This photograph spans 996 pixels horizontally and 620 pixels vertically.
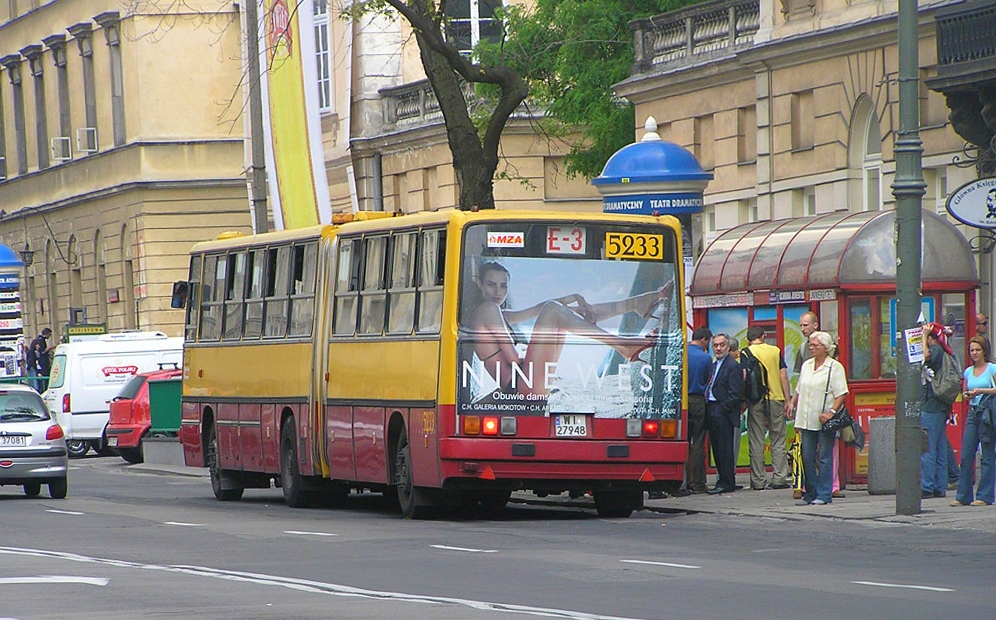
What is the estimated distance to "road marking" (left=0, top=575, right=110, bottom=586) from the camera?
49.3 feet

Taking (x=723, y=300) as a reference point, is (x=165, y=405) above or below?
below

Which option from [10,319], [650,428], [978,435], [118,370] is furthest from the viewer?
[10,319]

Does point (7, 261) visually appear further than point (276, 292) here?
Yes

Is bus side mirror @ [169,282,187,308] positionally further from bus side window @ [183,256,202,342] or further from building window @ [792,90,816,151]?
building window @ [792,90,816,151]

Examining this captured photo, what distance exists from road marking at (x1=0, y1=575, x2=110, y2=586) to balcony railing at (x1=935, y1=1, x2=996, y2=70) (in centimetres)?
1717

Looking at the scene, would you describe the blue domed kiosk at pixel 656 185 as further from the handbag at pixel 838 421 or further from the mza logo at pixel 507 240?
the mza logo at pixel 507 240

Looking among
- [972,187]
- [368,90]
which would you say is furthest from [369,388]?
[368,90]

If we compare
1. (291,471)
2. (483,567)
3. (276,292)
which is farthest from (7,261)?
(483,567)

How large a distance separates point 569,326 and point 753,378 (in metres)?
3.16

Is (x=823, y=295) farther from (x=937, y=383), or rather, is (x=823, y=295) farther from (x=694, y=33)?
(x=694, y=33)

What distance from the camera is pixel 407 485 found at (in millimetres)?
22109

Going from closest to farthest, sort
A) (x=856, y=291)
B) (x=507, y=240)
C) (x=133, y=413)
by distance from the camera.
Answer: (x=507, y=240), (x=856, y=291), (x=133, y=413)

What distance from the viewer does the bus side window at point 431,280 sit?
21.2m

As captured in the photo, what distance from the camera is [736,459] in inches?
973
